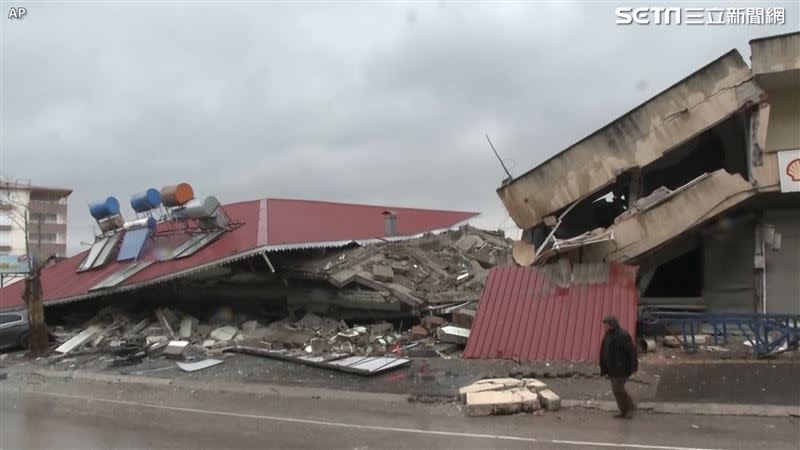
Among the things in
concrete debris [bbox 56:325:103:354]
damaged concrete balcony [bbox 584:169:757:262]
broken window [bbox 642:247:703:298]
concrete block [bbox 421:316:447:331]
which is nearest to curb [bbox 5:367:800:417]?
concrete debris [bbox 56:325:103:354]

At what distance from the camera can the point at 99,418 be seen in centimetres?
1131

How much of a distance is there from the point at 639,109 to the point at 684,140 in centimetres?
127

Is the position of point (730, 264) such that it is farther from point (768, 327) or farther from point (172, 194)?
point (172, 194)

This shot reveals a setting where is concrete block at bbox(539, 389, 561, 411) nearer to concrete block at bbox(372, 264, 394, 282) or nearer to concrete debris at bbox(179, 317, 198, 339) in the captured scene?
concrete block at bbox(372, 264, 394, 282)

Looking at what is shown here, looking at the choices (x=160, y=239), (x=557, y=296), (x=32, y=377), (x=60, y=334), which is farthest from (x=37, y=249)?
(x=557, y=296)

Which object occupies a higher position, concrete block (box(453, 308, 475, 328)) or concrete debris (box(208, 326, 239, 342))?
concrete block (box(453, 308, 475, 328))

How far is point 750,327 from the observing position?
524 inches

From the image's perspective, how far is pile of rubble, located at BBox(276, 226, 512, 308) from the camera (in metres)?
19.5

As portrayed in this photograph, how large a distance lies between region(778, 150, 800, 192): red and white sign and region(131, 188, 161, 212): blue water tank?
70.1 feet

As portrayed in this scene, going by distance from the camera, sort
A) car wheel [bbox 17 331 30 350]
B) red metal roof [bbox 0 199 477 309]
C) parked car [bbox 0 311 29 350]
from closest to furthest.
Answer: red metal roof [bbox 0 199 477 309], parked car [bbox 0 311 29 350], car wheel [bbox 17 331 30 350]

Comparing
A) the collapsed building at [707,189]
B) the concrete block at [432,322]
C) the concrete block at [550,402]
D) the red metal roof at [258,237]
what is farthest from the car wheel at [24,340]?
the concrete block at [550,402]

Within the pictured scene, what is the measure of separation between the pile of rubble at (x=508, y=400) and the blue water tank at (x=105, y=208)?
23.6 meters

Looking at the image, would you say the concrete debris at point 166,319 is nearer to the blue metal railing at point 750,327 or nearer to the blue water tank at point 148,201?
the blue water tank at point 148,201

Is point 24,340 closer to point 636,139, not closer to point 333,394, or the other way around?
point 333,394
